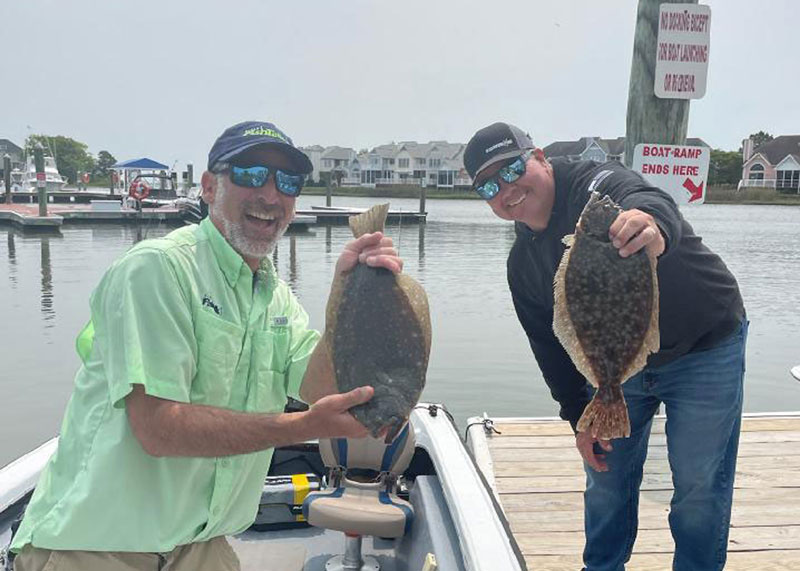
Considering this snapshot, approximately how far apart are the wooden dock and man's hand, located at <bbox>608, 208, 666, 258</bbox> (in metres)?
2.60

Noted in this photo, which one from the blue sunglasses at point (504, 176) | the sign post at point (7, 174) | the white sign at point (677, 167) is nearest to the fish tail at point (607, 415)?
the blue sunglasses at point (504, 176)

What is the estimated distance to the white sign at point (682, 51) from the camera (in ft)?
15.5

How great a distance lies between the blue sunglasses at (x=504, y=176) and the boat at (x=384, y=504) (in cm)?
140

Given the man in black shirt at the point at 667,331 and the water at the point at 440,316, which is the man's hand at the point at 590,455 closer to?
the man in black shirt at the point at 667,331

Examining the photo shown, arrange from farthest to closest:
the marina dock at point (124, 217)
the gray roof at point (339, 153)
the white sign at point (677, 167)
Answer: the gray roof at point (339, 153)
the marina dock at point (124, 217)
the white sign at point (677, 167)

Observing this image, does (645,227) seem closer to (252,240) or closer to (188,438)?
(252,240)

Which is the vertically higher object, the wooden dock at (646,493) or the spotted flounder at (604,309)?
the spotted flounder at (604,309)

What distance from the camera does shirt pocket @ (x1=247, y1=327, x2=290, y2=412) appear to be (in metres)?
2.42

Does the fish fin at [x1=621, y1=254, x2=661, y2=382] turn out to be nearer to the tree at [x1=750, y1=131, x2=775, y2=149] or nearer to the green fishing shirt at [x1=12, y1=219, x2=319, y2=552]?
the green fishing shirt at [x1=12, y1=219, x2=319, y2=552]

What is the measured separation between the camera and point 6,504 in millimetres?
3146

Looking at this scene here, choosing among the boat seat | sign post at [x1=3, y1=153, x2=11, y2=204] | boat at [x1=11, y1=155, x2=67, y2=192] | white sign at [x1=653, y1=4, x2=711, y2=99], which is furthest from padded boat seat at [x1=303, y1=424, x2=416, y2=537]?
Result: boat at [x1=11, y1=155, x2=67, y2=192]

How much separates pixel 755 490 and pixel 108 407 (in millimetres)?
4533

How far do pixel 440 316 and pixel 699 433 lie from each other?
43.5 ft

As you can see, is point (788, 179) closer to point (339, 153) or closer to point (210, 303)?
point (339, 153)
